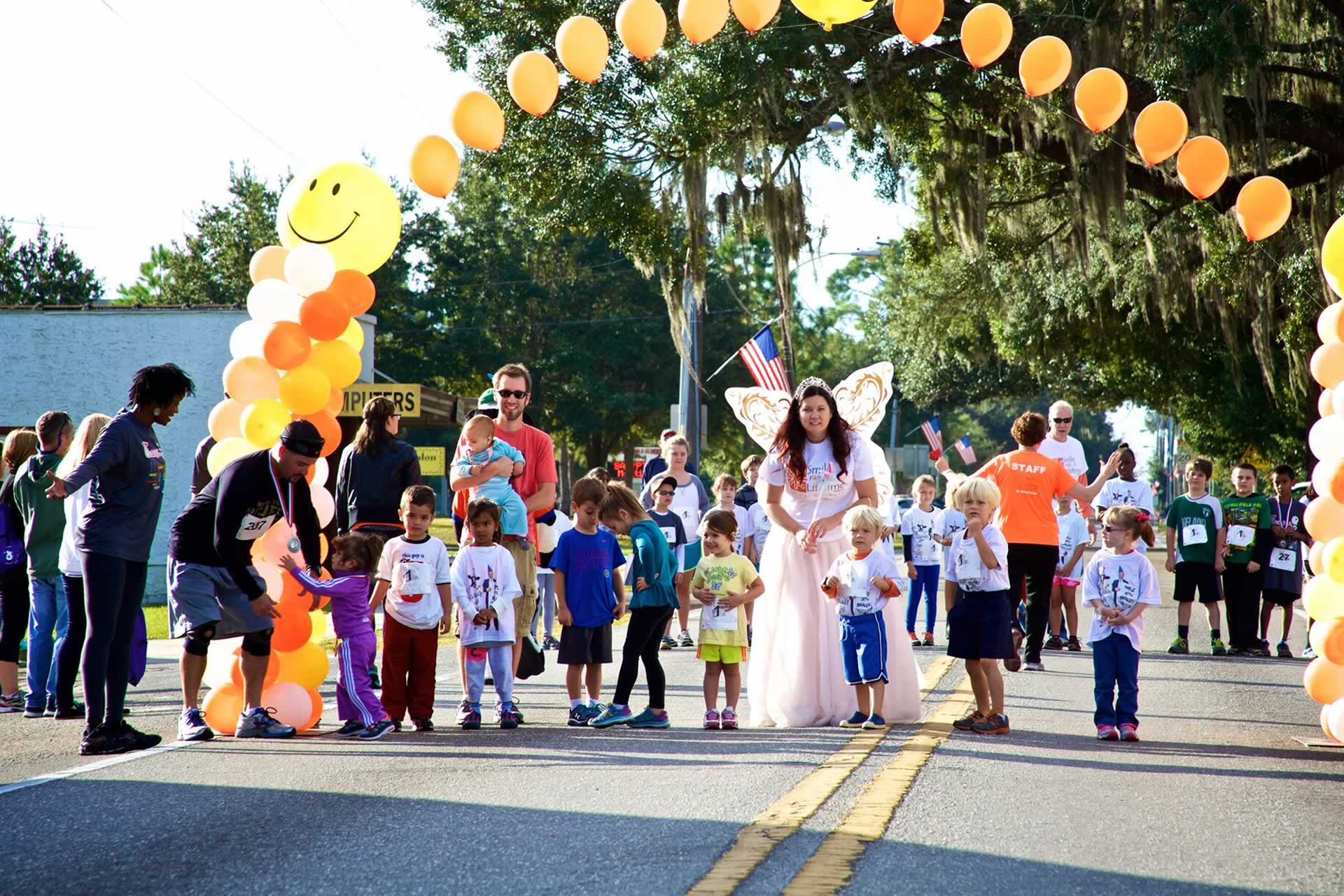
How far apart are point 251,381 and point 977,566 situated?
434cm

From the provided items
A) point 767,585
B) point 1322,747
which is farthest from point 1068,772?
point 767,585

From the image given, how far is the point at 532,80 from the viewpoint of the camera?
379 inches

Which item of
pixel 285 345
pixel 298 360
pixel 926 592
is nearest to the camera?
pixel 285 345

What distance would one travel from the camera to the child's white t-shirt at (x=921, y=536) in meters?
13.0

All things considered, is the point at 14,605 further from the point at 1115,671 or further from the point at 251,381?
the point at 1115,671

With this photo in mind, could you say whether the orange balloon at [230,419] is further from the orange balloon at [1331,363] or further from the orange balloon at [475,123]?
the orange balloon at [1331,363]

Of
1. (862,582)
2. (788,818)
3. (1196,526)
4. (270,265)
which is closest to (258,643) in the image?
(270,265)

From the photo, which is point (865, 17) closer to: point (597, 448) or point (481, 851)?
point (481, 851)

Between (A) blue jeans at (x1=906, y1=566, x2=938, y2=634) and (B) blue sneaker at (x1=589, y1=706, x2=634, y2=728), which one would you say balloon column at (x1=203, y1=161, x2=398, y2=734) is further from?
(A) blue jeans at (x1=906, y1=566, x2=938, y2=634)

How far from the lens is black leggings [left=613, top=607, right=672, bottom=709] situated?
26.2 ft

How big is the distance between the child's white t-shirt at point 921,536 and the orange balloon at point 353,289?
643 cm

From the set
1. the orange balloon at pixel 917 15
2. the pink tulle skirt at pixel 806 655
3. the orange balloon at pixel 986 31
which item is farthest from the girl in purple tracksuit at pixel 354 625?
the orange balloon at pixel 986 31

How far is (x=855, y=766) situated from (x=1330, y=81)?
1162 centimetres

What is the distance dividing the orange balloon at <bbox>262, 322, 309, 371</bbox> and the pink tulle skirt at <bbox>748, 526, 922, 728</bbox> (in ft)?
10.1
